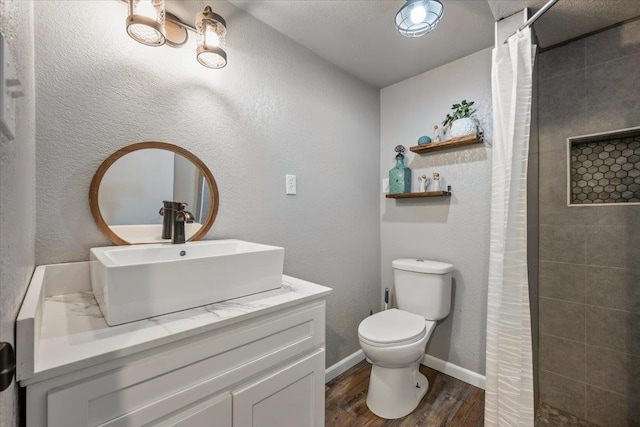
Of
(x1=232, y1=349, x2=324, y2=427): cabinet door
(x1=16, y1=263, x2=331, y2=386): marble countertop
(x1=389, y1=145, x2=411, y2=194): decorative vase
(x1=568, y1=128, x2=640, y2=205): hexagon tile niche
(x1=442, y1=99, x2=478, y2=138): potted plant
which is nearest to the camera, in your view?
(x1=16, y1=263, x2=331, y2=386): marble countertop

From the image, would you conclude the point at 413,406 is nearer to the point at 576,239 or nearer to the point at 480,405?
the point at 480,405

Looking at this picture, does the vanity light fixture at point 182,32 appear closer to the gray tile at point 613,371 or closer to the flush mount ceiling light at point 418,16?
the flush mount ceiling light at point 418,16

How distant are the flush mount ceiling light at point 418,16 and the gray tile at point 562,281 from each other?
4.93ft

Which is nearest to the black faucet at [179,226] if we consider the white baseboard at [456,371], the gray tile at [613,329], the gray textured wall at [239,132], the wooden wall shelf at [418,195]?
the gray textured wall at [239,132]

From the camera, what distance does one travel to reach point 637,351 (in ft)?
4.44

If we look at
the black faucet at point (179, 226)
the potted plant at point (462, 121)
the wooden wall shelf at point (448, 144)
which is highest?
the potted plant at point (462, 121)

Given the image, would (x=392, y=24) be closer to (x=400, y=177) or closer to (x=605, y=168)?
(x=400, y=177)

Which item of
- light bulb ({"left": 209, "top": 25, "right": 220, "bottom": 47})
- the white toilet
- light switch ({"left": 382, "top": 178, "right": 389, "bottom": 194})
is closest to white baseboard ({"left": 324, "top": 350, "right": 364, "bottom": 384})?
the white toilet

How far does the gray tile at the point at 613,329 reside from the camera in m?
1.37

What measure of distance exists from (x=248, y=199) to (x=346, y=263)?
3.01ft

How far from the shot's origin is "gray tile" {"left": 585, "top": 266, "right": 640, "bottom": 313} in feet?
4.48

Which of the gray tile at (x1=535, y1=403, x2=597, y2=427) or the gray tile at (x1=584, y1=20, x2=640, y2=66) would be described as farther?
the gray tile at (x1=535, y1=403, x2=597, y2=427)

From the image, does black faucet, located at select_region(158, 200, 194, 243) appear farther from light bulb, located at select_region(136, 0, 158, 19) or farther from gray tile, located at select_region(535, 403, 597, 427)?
gray tile, located at select_region(535, 403, 597, 427)

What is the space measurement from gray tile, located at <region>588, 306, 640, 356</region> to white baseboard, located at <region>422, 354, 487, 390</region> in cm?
66
